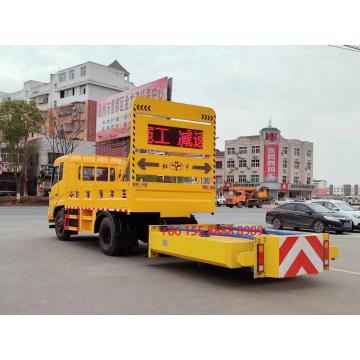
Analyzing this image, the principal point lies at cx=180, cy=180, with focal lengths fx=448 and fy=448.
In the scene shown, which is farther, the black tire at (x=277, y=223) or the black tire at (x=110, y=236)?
the black tire at (x=277, y=223)

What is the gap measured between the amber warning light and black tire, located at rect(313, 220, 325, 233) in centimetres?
928

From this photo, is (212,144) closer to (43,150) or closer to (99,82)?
(43,150)

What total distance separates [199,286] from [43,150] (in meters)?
52.0

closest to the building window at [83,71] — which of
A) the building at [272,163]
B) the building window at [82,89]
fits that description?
the building window at [82,89]

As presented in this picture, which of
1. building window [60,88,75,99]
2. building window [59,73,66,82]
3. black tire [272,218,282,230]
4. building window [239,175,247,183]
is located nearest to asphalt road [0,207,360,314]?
black tire [272,218,282,230]

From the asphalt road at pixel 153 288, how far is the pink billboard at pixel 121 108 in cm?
2398

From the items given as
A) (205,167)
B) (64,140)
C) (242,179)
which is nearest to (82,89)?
(64,140)

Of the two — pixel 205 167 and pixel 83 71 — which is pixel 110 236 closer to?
pixel 205 167

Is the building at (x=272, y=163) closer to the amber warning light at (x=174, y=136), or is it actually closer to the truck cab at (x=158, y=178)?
the truck cab at (x=158, y=178)

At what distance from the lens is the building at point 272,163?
88.8m

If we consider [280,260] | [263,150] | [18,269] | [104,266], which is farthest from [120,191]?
[263,150]

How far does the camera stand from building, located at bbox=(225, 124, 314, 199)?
88.8 meters

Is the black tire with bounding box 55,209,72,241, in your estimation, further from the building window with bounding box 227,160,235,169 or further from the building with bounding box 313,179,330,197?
the building with bounding box 313,179,330,197

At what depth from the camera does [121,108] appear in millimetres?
41219
